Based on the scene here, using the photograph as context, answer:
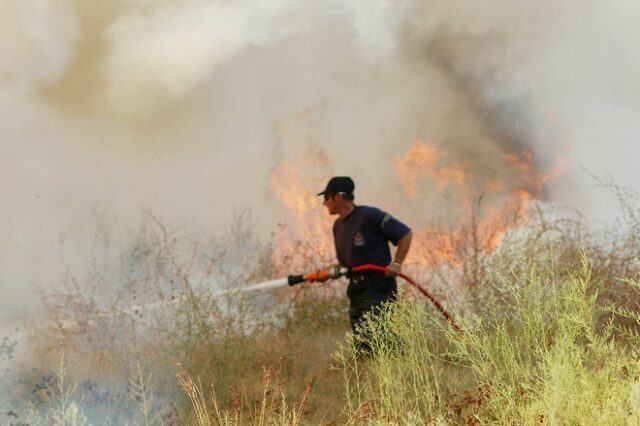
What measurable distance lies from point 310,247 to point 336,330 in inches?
40.2

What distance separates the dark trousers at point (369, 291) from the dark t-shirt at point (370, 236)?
4.4 inches

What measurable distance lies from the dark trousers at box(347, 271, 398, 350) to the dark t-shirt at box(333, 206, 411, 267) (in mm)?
111

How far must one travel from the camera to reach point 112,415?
15.6 ft

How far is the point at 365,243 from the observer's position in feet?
20.8

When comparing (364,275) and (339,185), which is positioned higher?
(339,185)

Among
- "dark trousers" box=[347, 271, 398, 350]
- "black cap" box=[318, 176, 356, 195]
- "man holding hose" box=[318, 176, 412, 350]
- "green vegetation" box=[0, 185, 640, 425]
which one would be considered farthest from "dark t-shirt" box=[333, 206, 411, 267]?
"green vegetation" box=[0, 185, 640, 425]

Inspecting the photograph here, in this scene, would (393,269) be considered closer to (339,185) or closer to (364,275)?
(364,275)

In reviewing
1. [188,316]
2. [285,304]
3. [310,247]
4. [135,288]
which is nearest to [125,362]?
[188,316]

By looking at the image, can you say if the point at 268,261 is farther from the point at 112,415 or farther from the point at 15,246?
the point at 112,415

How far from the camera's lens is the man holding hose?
6.29 metres

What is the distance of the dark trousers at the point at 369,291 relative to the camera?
627cm

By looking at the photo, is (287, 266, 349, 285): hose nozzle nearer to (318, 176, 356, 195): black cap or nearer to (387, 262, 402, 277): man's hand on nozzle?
(387, 262, 402, 277): man's hand on nozzle

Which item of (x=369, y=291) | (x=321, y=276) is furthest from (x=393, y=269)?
(x=321, y=276)

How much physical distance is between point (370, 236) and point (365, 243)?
0.07 metres
